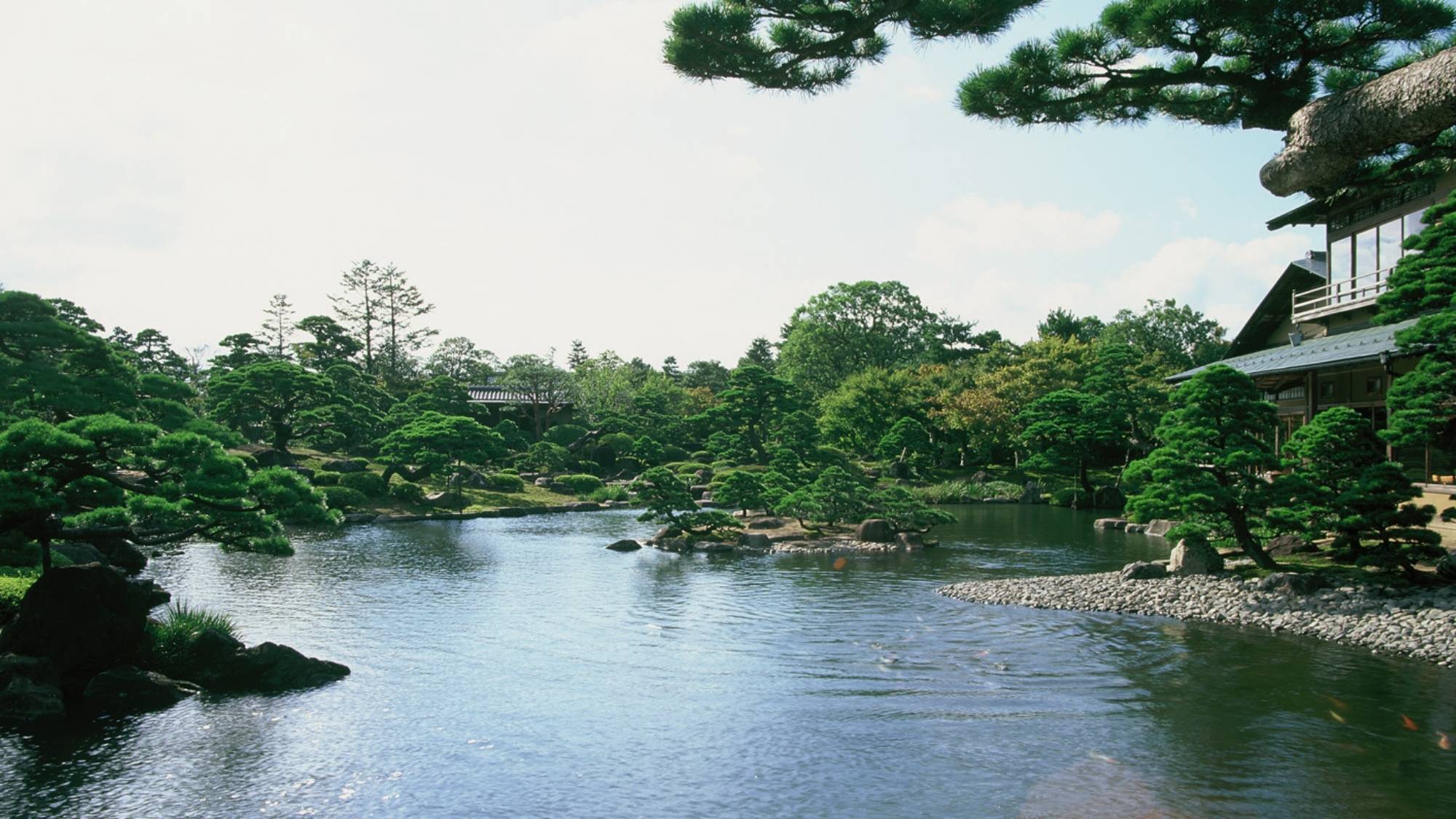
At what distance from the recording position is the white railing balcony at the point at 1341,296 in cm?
1975

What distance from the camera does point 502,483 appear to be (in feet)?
111

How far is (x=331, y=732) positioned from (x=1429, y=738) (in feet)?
33.6

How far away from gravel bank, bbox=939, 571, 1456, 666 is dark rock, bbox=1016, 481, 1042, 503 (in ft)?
63.1

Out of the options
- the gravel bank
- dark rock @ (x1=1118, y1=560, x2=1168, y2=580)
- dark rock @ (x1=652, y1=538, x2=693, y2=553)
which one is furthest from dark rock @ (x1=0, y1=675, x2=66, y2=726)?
dark rock @ (x1=1118, y1=560, x2=1168, y2=580)

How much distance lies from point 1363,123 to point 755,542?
775 inches

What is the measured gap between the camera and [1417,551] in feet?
43.0

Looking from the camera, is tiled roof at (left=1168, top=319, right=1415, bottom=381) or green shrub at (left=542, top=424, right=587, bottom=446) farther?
green shrub at (left=542, top=424, right=587, bottom=446)

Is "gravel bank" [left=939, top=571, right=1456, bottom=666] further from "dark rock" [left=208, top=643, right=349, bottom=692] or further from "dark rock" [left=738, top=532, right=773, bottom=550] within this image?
"dark rock" [left=208, top=643, right=349, bottom=692]

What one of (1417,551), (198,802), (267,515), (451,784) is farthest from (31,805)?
(1417,551)

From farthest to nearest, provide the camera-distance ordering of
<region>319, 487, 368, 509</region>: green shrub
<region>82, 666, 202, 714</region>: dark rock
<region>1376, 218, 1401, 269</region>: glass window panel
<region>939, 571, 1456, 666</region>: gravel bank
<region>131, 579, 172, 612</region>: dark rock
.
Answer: <region>319, 487, 368, 509</region>: green shrub → <region>1376, 218, 1401, 269</region>: glass window panel → <region>131, 579, 172, 612</region>: dark rock → <region>939, 571, 1456, 666</region>: gravel bank → <region>82, 666, 202, 714</region>: dark rock

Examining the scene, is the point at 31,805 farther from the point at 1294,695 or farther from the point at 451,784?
the point at 1294,695

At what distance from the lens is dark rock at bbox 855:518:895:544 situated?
22.0 m

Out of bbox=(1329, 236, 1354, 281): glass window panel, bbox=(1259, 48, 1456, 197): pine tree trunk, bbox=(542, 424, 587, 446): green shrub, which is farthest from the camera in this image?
bbox=(542, 424, 587, 446): green shrub

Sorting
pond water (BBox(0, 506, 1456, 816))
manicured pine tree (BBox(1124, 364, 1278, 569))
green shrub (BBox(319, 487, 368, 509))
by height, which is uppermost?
manicured pine tree (BBox(1124, 364, 1278, 569))
